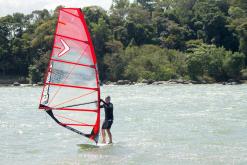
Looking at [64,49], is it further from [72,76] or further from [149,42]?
[149,42]

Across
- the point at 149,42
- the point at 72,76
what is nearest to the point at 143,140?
the point at 72,76

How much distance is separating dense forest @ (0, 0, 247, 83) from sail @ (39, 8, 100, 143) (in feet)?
159

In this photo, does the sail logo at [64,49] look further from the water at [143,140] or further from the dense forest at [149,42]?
the dense forest at [149,42]

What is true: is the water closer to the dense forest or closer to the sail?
A: the sail

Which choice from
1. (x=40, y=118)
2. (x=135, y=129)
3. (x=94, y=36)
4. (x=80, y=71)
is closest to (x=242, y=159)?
(x=80, y=71)

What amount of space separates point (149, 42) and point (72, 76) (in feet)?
209

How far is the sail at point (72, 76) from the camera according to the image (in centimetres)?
1421

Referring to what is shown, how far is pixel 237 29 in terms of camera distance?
228ft

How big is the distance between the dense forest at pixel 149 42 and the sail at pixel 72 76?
1905 inches

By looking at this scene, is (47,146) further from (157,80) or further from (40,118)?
(157,80)

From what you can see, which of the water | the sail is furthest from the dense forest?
the sail

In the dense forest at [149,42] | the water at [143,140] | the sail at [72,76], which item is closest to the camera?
the water at [143,140]

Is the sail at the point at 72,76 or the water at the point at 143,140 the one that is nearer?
the water at the point at 143,140

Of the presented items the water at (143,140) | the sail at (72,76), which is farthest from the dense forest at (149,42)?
the sail at (72,76)
